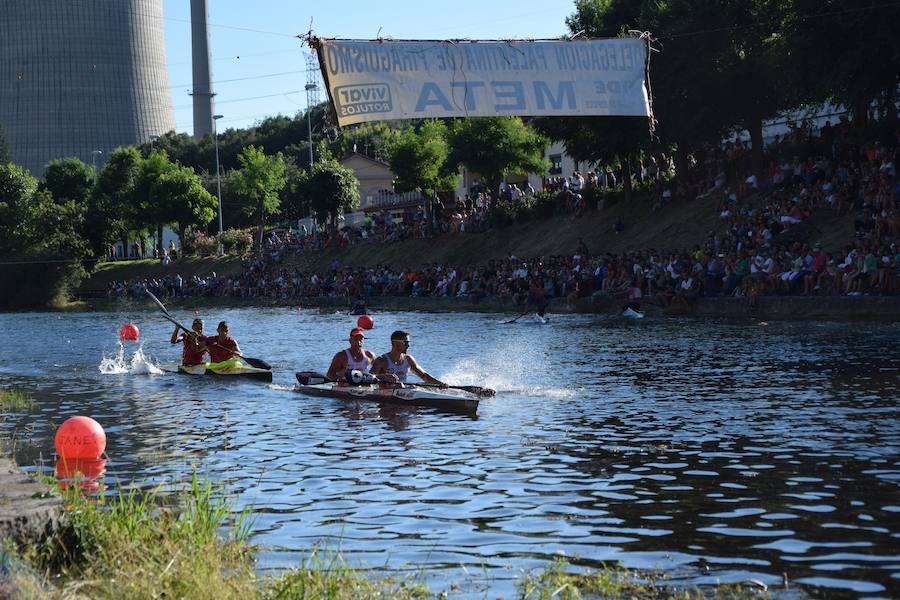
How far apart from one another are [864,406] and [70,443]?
36.7 ft

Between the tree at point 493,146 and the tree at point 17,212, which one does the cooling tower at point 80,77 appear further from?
the tree at point 493,146

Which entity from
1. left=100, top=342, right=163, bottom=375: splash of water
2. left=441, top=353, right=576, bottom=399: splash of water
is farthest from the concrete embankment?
left=100, top=342, right=163, bottom=375: splash of water

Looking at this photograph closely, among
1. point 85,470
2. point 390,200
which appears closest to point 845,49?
point 85,470

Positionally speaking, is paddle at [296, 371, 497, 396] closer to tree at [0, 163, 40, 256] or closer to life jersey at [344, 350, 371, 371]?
life jersey at [344, 350, 371, 371]

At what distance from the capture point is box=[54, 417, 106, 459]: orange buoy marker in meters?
13.2

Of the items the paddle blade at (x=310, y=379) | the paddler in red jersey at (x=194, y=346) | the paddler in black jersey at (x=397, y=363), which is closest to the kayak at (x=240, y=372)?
the paddler in red jersey at (x=194, y=346)

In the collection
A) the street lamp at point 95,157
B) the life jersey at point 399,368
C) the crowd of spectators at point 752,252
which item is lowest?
the life jersey at point 399,368

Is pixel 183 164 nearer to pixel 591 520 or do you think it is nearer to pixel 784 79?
pixel 784 79

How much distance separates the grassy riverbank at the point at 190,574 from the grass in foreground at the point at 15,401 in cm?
1286

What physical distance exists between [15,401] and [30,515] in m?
15.0

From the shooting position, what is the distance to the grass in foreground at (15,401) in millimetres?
21219

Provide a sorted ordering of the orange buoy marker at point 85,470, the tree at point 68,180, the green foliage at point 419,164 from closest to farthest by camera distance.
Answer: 1. the orange buoy marker at point 85,470
2. the green foliage at point 419,164
3. the tree at point 68,180

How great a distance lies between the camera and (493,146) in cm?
6688

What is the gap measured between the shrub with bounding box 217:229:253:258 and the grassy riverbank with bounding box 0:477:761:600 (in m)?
83.0
